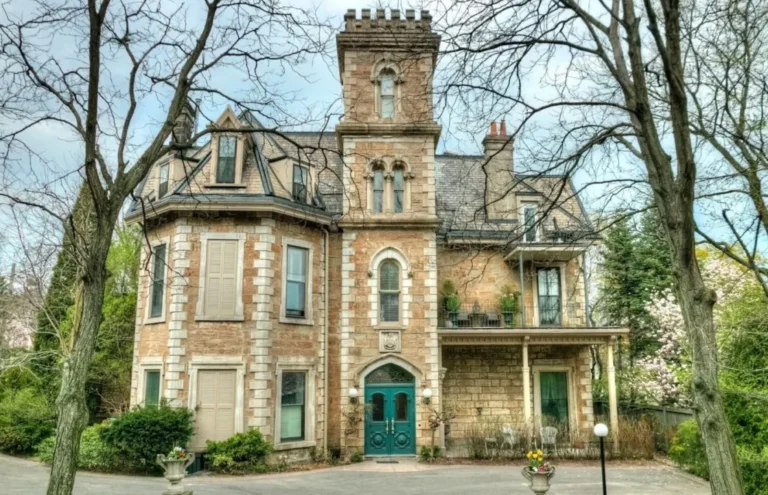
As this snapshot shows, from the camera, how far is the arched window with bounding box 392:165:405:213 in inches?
752

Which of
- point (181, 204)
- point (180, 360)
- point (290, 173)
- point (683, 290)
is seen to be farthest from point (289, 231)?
point (683, 290)

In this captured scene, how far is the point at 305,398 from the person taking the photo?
1753 centimetres

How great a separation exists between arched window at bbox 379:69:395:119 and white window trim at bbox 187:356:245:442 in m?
8.93

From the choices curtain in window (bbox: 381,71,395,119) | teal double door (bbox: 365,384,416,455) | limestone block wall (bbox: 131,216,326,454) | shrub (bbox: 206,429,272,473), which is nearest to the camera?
shrub (bbox: 206,429,272,473)

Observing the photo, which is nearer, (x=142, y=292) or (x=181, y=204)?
(x=181, y=204)

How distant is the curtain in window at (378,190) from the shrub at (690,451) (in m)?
10.4

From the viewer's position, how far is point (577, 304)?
836 inches

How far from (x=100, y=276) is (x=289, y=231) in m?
9.60

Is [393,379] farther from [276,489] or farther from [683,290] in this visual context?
[683,290]

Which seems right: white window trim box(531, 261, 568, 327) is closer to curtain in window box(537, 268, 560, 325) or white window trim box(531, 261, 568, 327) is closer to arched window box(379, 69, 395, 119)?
curtain in window box(537, 268, 560, 325)

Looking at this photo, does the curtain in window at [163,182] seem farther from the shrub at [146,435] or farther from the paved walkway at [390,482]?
the paved walkway at [390,482]

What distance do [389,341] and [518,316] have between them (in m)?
5.00

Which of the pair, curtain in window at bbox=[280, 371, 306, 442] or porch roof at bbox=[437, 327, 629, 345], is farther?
porch roof at bbox=[437, 327, 629, 345]

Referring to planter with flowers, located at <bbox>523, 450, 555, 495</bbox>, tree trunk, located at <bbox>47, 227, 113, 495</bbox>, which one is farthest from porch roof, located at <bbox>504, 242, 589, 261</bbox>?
tree trunk, located at <bbox>47, 227, 113, 495</bbox>
